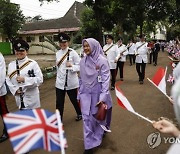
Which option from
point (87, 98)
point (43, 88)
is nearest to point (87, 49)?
point (87, 98)

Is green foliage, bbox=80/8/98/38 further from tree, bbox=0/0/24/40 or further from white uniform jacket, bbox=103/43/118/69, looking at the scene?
white uniform jacket, bbox=103/43/118/69

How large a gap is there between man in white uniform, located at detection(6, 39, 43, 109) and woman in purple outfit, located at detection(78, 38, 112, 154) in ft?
2.43

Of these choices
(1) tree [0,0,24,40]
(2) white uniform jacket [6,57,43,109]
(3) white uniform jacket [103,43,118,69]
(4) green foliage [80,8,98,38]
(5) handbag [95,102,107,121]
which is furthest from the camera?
(1) tree [0,0,24,40]

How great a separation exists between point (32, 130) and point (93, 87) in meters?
2.73

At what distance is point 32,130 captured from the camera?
2.04 m

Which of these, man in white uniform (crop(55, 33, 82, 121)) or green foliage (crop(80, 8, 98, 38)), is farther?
green foliage (crop(80, 8, 98, 38))

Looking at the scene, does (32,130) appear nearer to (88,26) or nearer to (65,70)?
(65,70)

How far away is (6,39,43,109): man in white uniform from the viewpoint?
4625 mm

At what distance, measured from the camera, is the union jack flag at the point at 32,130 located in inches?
77.5

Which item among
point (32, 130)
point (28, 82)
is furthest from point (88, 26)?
point (32, 130)

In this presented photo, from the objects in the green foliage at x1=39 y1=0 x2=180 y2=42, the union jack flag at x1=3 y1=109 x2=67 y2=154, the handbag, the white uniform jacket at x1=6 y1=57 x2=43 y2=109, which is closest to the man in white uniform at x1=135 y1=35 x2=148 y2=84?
the handbag

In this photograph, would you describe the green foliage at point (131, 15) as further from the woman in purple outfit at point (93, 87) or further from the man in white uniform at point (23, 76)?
the man in white uniform at point (23, 76)

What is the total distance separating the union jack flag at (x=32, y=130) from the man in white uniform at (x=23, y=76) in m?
2.50

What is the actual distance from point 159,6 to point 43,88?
20.0 metres
